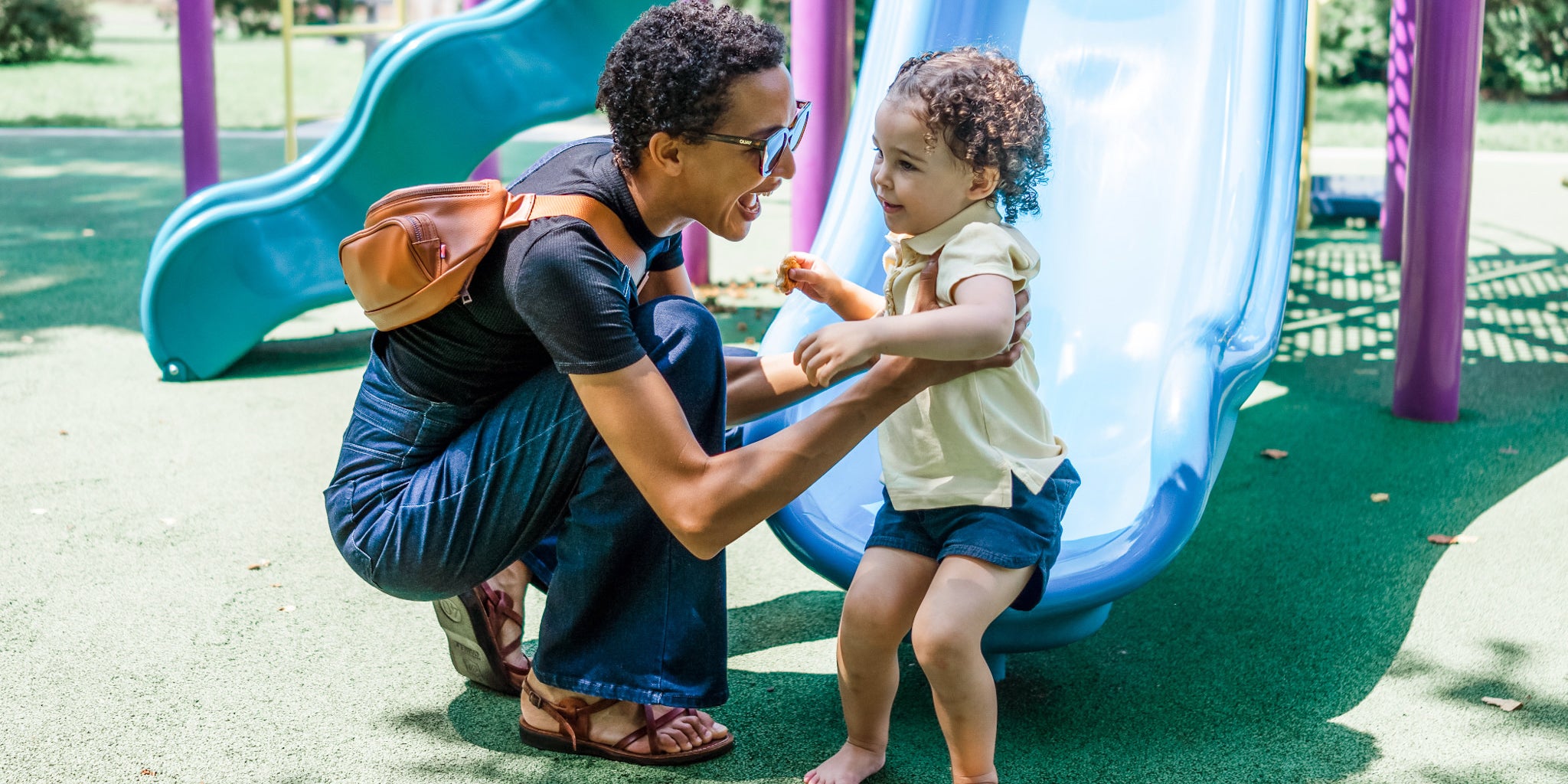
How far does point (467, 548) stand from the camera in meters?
2.33

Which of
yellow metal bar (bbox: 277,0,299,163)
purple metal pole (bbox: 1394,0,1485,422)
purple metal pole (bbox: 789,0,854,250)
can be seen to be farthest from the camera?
yellow metal bar (bbox: 277,0,299,163)

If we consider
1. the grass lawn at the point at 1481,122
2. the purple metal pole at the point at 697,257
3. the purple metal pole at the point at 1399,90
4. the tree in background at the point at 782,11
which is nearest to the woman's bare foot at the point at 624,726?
the purple metal pole at the point at 697,257

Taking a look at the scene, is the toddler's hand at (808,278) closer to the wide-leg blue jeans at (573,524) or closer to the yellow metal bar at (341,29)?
the wide-leg blue jeans at (573,524)

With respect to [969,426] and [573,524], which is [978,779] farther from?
[573,524]

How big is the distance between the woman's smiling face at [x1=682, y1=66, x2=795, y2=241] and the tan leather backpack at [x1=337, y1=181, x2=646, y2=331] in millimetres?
168

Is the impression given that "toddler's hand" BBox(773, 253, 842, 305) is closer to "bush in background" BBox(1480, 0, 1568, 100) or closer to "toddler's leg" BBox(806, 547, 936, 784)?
"toddler's leg" BBox(806, 547, 936, 784)

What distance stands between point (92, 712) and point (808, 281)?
151 centimetres

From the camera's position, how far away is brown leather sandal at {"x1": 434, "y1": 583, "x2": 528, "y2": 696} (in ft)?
8.51

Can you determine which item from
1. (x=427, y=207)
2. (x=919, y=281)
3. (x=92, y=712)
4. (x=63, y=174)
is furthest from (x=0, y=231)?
(x=919, y=281)

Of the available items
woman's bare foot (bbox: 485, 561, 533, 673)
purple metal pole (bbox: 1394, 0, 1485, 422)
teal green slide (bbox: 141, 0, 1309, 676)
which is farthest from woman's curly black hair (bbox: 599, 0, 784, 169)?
purple metal pole (bbox: 1394, 0, 1485, 422)

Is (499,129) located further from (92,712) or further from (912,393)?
(912,393)

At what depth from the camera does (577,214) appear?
220cm

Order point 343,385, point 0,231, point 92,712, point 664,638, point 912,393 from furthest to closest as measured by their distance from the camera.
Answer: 1. point 0,231
2. point 343,385
3. point 92,712
4. point 664,638
5. point 912,393

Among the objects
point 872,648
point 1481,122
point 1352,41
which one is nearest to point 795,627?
point 872,648
